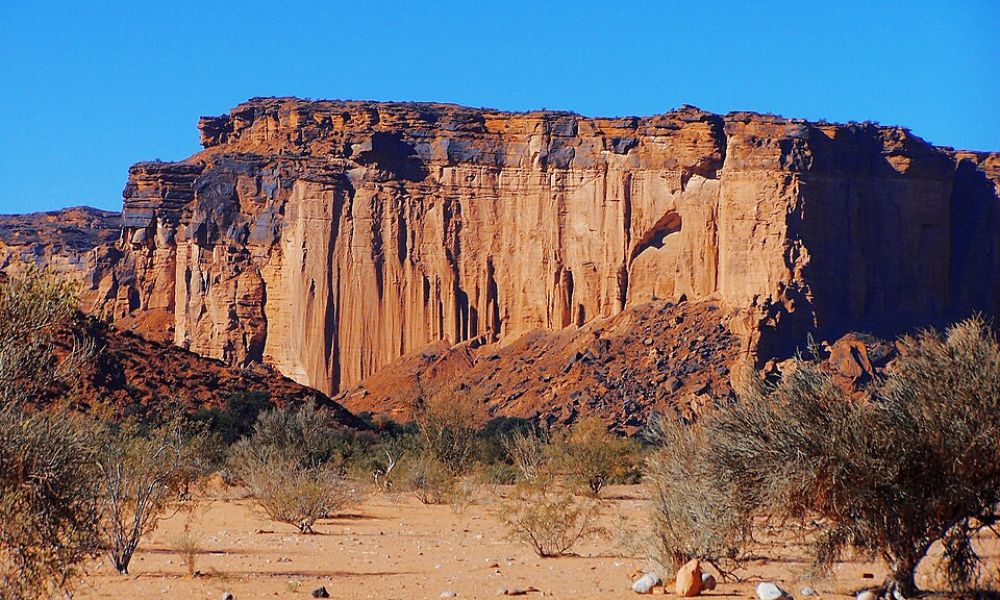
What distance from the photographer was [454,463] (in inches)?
1619

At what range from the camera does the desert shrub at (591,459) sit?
1394 inches

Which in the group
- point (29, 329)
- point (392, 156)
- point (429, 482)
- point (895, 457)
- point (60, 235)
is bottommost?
point (429, 482)

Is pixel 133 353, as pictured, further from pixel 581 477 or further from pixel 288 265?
pixel 288 265

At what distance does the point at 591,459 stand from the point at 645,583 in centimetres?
1905

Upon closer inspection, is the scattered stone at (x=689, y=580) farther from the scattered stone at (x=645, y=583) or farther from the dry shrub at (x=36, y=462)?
the dry shrub at (x=36, y=462)

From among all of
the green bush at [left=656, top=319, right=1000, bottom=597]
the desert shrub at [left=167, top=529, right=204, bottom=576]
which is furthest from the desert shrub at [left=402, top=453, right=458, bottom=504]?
the green bush at [left=656, top=319, right=1000, bottom=597]

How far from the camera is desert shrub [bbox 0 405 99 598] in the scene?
1189 cm

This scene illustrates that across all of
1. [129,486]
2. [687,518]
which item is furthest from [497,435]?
[687,518]

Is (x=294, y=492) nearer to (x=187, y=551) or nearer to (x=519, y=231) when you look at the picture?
→ (x=187, y=551)

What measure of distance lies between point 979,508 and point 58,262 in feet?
268

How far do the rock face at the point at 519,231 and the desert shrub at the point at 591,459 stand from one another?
2184 centimetres

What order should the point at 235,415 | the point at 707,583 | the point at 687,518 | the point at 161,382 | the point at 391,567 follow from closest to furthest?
the point at 707,583
the point at 687,518
the point at 391,567
the point at 235,415
the point at 161,382

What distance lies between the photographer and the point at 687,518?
1695cm

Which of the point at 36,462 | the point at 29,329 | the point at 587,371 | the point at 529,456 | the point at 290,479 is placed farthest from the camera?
the point at 587,371
